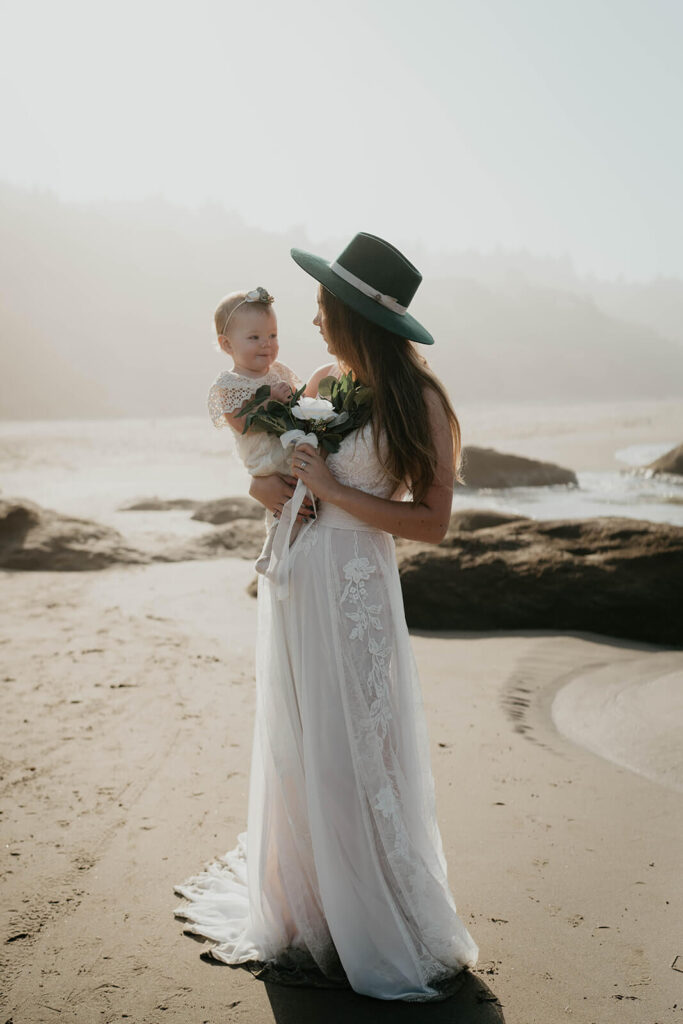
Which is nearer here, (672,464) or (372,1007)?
(372,1007)

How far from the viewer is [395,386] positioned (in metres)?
2.54

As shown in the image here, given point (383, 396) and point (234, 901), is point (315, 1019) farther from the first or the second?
point (383, 396)

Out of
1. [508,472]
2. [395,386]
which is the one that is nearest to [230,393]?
[395,386]

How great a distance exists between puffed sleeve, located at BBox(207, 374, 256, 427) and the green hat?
424 mm

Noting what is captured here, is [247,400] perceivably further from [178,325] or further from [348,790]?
[178,325]

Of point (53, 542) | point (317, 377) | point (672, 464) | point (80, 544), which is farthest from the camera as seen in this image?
point (672, 464)

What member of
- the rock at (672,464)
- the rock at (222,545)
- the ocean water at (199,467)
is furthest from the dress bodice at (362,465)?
the rock at (672,464)

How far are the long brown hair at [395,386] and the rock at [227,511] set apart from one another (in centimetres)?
864

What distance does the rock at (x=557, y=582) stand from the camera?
6266mm

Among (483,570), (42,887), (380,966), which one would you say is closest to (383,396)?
(380,966)

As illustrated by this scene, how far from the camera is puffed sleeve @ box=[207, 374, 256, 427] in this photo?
9.25ft

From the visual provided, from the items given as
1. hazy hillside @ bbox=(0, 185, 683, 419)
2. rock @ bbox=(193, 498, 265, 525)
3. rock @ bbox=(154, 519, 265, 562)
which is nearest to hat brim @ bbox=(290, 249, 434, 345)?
rock @ bbox=(154, 519, 265, 562)

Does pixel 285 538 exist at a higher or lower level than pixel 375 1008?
higher

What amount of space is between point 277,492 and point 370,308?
0.61m
